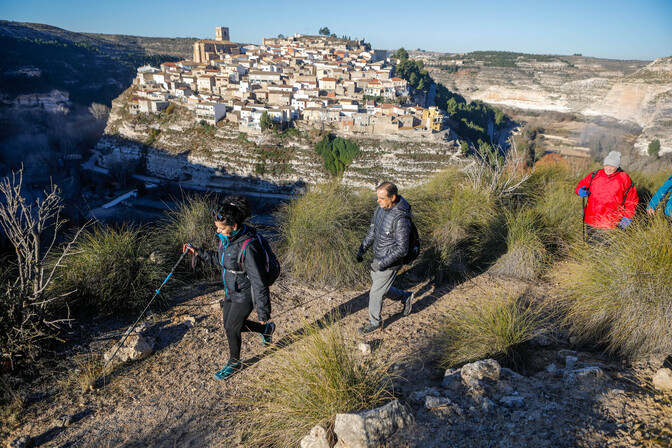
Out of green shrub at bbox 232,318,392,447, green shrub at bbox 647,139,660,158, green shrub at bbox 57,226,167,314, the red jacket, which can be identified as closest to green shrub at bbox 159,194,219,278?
green shrub at bbox 57,226,167,314

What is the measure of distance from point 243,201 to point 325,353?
53.8 inches

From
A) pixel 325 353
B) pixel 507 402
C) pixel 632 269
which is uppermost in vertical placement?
pixel 632 269

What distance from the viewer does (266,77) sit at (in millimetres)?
56812

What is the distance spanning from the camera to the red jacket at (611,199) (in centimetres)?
382

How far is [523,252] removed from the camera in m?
4.30

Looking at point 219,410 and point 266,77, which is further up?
point 266,77

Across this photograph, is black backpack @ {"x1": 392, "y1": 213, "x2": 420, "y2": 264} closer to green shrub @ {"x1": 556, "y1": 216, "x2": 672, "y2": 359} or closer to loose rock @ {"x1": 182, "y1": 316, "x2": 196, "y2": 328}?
green shrub @ {"x1": 556, "y1": 216, "x2": 672, "y2": 359}

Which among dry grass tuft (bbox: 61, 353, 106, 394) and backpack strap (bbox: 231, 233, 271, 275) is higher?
backpack strap (bbox: 231, 233, 271, 275)

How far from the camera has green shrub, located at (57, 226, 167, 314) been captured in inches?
140

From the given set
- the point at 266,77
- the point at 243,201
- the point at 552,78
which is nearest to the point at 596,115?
the point at 552,78

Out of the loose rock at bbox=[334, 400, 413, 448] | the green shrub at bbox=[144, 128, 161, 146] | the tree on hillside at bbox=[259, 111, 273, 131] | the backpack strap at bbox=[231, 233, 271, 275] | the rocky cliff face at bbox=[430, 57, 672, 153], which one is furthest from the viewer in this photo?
the green shrub at bbox=[144, 128, 161, 146]

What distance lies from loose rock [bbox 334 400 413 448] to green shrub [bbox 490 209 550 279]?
10.1 ft

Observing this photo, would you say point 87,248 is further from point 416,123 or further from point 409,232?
point 416,123

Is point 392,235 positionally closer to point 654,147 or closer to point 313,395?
point 313,395
